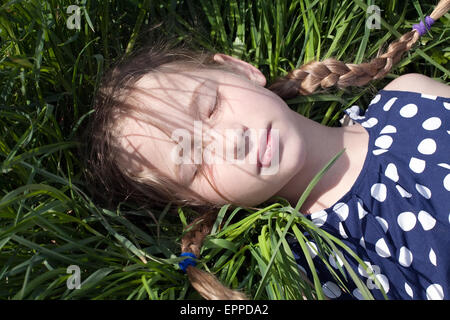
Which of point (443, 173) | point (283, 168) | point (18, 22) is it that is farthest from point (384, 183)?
point (18, 22)

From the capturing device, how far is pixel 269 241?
1172mm

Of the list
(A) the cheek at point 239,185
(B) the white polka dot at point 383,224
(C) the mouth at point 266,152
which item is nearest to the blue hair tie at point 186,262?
(A) the cheek at point 239,185

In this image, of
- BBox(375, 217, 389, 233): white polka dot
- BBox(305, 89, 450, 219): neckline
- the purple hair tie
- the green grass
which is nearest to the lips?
the green grass

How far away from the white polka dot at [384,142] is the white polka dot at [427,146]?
0.08m

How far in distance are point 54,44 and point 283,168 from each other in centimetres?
69

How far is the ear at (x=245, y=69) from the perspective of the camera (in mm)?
1380

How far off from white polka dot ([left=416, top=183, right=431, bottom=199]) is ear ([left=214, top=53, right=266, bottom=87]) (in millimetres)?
511

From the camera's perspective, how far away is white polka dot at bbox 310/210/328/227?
129 cm

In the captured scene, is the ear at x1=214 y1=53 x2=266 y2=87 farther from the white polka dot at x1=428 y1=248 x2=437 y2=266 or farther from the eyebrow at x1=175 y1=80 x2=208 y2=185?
the white polka dot at x1=428 y1=248 x2=437 y2=266

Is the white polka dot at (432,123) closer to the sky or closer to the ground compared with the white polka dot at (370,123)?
closer to the sky

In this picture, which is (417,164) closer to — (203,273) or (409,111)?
(409,111)

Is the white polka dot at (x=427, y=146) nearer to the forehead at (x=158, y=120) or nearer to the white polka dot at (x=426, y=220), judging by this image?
the white polka dot at (x=426, y=220)

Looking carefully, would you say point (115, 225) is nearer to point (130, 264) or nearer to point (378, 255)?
point (130, 264)

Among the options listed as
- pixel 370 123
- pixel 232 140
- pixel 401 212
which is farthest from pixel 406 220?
pixel 232 140
